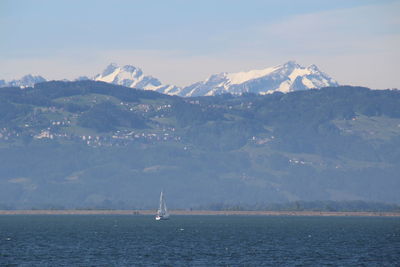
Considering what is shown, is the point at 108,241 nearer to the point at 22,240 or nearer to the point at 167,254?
the point at 22,240

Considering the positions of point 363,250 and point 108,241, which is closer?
point 363,250

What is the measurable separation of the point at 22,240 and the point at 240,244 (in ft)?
152

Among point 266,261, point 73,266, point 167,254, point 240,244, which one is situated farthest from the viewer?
point 240,244

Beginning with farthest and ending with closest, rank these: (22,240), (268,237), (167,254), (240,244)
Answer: (268,237) < (22,240) < (240,244) < (167,254)

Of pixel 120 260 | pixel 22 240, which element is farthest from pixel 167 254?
pixel 22 240

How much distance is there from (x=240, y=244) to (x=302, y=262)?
4171 cm

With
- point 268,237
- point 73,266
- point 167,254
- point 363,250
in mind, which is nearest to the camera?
point 73,266

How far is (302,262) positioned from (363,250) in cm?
2853

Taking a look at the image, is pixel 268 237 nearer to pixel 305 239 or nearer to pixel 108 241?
pixel 305 239

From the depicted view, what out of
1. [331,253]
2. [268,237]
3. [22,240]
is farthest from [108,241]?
[331,253]

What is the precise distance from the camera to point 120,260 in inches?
5157

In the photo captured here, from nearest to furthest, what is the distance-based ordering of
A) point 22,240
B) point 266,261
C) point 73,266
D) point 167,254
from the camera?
1. point 73,266
2. point 266,261
3. point 167,254
4. point 22,240

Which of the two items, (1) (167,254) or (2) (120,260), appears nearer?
(2) (120,260)

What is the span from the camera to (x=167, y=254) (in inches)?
5615
